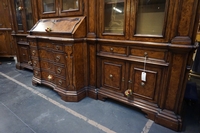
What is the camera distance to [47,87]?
242cm

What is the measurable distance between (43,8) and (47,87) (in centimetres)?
142

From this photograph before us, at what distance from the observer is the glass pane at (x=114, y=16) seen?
1637 mm

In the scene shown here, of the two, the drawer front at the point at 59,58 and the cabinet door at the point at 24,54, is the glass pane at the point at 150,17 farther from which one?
the cabinet door at the point at 24,54

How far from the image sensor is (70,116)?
64.7 inches

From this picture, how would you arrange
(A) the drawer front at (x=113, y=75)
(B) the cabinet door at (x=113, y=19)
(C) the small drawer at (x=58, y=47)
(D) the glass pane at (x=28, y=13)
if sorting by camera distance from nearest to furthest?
(B) the cabinet door at (x=113, y=19) → (A) the drawer front at (x=113, y=75) → (C) the small drawer at (x=58, y=47) → (D) the glass pane at (x=28, y=13)

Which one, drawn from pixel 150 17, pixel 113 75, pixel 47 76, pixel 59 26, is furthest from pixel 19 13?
pixel 150 17

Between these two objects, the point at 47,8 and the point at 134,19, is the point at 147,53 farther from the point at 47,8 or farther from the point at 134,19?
the point at 47,8

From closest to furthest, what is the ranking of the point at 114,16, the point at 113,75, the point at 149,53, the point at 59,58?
the point at 149,53 < the point at 114,16 < the point at 113,75 < the point at 59,58

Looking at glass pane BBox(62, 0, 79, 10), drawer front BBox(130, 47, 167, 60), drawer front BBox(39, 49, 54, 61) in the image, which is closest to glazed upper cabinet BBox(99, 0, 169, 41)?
drawer front BBox(130, 47, 167, 60)

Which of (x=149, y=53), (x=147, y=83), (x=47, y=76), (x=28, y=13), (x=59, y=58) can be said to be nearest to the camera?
(x=149, y=53)

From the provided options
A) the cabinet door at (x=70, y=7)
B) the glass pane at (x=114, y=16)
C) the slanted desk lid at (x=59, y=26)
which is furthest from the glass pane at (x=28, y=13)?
the glass pane at (x=114, y=16)

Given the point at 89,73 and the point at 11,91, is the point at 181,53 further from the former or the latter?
the point at 11,91

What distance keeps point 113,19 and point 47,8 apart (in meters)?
1.29

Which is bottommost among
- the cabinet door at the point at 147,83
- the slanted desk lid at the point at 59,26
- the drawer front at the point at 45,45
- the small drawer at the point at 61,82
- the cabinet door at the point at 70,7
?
the small drawer at the point at 61,82
